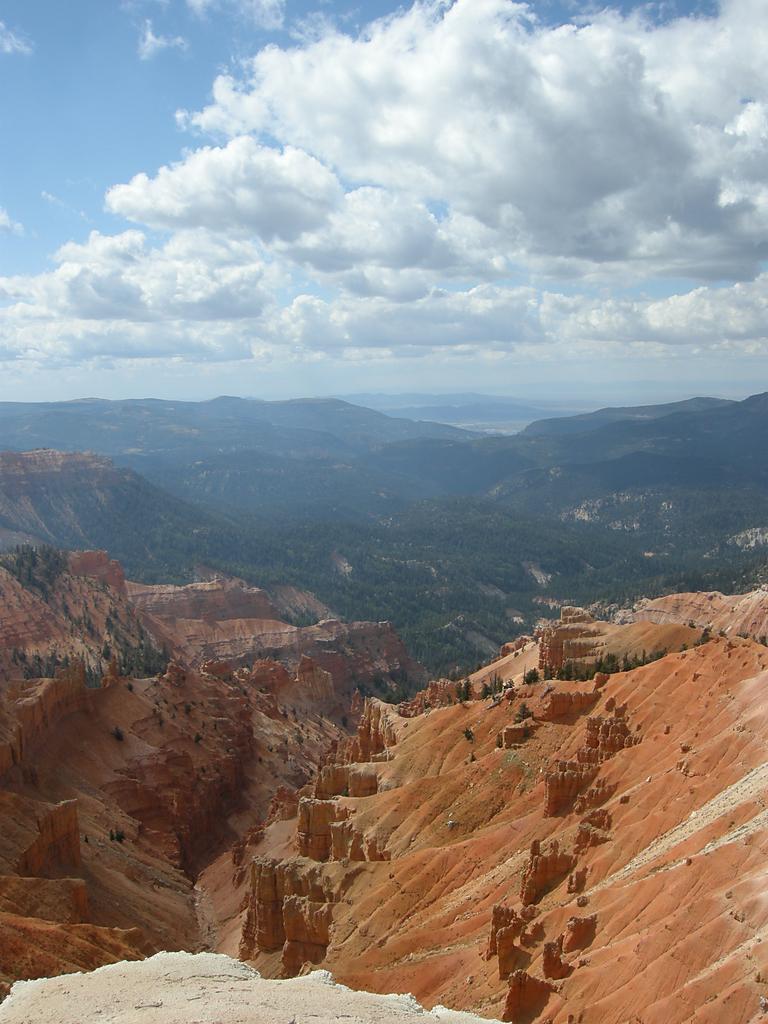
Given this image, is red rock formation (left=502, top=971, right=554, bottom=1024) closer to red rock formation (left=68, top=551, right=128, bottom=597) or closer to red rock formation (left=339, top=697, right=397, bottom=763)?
red rock formation (left=339, top=697, right=397, bottom=763)

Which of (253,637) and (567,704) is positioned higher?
(567,704)

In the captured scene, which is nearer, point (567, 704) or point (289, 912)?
point (289, 912)

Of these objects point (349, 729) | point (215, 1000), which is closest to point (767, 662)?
point (215, 1000)

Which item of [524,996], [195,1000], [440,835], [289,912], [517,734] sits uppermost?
[195,1000]

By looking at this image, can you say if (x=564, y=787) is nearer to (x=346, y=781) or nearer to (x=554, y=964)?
(x=554, y=964)

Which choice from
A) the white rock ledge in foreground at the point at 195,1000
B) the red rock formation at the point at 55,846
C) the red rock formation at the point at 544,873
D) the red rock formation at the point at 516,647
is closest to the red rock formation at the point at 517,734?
the red rock formation at the point at 544,873

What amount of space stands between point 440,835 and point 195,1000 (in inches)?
1149

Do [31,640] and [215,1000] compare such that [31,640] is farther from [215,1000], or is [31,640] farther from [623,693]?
[215,1000]

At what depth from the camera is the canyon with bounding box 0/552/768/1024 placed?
98.4 ft

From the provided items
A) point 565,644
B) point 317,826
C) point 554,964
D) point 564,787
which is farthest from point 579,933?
point 565,644

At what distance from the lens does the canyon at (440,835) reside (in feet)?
98.4

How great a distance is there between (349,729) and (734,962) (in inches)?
3912

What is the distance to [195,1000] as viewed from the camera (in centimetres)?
2362

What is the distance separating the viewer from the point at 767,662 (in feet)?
158
